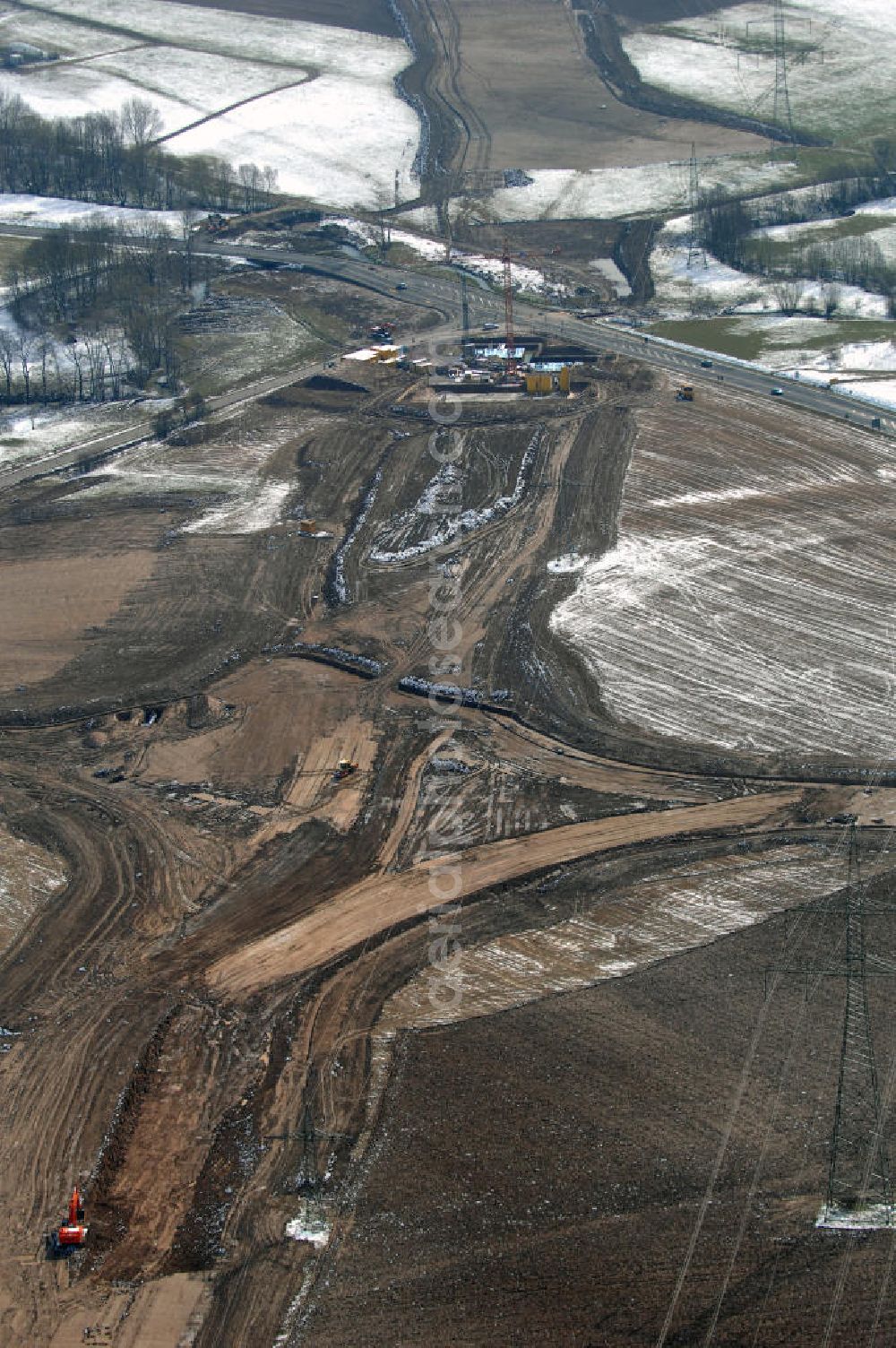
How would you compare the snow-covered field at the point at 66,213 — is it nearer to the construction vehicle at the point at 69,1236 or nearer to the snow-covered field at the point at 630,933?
the snow-covered field at the point at 630,933

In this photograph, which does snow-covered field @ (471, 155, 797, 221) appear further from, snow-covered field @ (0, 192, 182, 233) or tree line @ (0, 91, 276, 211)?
snow-covered field @ (0, 192, 182, 233)

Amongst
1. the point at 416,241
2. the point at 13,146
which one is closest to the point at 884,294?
the point at 416,241

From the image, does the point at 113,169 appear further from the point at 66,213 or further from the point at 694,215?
the point at 694,215

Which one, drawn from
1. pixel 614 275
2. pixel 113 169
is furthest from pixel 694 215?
pixel 113 169

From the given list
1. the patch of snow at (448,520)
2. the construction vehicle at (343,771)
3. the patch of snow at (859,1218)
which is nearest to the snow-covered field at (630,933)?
the patch of snow at (859,1218)

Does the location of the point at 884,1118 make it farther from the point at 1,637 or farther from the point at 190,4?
the point at 190,4
